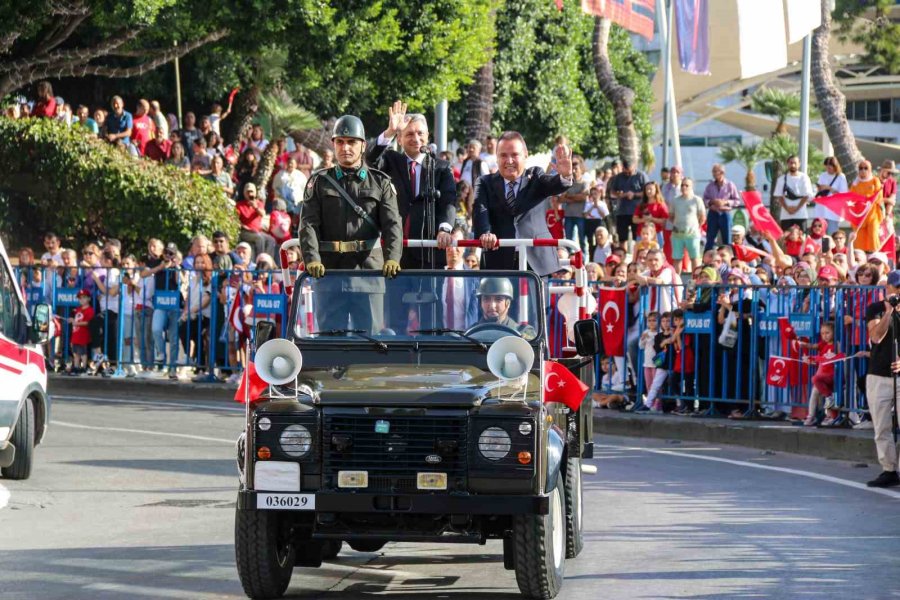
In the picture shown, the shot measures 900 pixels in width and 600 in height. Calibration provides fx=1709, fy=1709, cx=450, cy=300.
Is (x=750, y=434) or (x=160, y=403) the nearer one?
(x=750, y=434)

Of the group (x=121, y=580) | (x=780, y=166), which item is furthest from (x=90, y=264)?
(x=780, y=166)

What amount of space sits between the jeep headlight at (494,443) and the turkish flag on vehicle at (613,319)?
37.6 feet

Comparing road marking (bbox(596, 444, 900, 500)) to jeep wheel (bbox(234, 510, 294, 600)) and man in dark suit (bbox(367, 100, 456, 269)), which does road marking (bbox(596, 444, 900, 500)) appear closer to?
man in dark suit (bbox(367, 100, 456, 269))

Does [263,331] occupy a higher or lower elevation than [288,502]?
higher

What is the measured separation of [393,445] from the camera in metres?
8.43

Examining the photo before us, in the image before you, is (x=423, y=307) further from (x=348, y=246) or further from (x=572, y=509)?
(x=572, y=509)

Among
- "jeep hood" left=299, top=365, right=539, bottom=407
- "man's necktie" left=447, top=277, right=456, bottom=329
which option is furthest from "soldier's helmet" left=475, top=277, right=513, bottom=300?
"jeep hood" left=299, top=365, right=539, bottom=407

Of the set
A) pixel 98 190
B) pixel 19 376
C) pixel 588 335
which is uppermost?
pixel 98 190

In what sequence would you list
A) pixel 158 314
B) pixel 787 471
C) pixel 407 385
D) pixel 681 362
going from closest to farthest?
pixel 407 385 < pixel 787 471 < pixel 681 362 < pixel 158 314

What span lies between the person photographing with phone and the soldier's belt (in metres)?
5.31

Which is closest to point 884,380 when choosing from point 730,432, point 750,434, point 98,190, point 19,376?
point 750,434

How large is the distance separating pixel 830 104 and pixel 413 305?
31.0 m

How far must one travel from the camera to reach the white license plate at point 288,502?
8.33 meters

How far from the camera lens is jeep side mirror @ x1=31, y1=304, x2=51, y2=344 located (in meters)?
13.5
